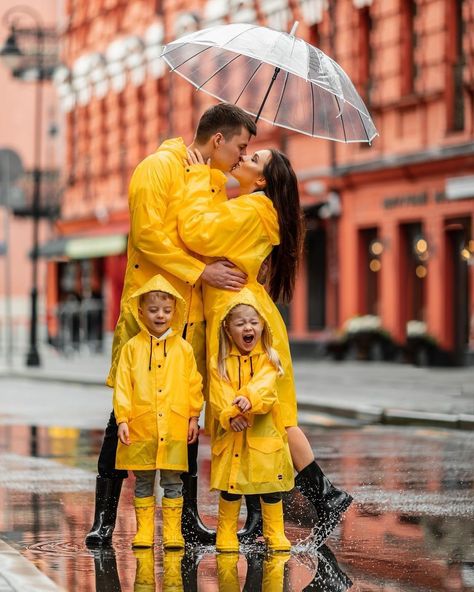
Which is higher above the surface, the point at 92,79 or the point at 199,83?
the point at 92,79

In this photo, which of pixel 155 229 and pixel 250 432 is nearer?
pixel 250 432

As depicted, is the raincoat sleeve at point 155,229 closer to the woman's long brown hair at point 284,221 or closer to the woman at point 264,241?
the woman at point 264,241

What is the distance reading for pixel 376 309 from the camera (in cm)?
3309

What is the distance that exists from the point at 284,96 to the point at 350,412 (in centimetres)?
960

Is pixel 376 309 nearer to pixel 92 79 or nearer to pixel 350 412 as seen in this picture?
pixel 350 412

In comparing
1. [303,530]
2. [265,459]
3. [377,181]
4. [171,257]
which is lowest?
[303,530]

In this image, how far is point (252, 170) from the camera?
8562 mm

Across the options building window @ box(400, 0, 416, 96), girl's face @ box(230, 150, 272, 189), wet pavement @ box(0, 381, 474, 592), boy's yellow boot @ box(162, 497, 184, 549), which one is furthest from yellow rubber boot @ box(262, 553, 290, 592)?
building window @ box(400, 0, 416, 96)

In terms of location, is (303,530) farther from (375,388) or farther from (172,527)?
(375,388)

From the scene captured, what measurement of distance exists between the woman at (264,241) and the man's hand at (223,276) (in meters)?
A: 0.03

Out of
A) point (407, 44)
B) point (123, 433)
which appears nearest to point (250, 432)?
point (123, 433)

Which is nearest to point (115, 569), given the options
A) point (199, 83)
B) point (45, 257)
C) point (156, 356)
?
point (156, 356)

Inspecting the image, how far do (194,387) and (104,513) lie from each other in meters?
0.82

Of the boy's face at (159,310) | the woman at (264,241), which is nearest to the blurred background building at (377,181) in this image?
the woman at (264,241)
